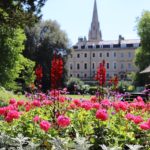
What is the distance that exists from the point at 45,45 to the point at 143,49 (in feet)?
44.7

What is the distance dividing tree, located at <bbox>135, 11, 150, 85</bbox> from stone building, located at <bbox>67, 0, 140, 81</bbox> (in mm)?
50340

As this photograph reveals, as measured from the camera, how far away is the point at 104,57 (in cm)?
11756

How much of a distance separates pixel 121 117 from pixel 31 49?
54.7m

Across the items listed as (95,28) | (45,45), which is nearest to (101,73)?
(45,45)

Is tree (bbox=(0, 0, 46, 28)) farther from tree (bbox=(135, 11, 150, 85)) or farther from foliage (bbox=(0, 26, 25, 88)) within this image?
tree (bbox=(135, 11, 150, 85))

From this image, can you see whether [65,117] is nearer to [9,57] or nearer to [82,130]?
[82,130]

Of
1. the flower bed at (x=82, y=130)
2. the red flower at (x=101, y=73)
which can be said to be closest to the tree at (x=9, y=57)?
the red flower at (x=101, y=73)

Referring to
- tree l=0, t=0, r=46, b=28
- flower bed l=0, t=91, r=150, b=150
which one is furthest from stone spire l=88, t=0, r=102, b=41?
flower bed l=0, t=91, r=150, b=150

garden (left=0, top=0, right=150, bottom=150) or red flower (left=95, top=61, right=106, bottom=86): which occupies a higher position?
red flower (left=95, top=61, right=106, bottom=86)

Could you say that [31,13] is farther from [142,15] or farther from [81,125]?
[142,15]

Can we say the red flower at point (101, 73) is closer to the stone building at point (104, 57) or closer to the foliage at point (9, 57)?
the foliage at point (9, 57)

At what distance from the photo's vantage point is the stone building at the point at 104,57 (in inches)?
4491

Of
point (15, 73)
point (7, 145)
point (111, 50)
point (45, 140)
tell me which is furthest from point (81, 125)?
point (111, 50)

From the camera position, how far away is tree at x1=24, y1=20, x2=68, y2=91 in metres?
59.9
